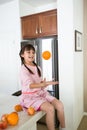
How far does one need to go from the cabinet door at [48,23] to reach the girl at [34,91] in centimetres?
137

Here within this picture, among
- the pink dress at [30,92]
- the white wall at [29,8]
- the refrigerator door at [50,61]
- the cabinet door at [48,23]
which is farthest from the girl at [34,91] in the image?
the white wall at [29,8]

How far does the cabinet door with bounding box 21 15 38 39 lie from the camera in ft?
9.58

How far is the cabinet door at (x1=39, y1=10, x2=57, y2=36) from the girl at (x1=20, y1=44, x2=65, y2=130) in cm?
137

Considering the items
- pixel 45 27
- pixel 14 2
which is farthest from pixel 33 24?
pixel 14 2

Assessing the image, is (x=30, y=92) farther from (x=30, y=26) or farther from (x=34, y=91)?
(x=30, y=26)

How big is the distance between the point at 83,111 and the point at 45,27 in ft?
6.27

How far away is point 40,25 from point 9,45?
2.99 feet

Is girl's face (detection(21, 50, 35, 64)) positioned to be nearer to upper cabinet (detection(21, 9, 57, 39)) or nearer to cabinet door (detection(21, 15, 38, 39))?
upper cabinet (detection(21, 9, 57, 39))

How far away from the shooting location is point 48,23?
272 cm

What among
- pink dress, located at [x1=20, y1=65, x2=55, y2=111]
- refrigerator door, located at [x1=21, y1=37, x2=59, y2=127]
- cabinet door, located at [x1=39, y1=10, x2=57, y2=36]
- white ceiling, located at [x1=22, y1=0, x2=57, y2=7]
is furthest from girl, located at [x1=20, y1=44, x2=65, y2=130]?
white ceiling, located at [x1=22, y1=0, x2=57, y2=7]

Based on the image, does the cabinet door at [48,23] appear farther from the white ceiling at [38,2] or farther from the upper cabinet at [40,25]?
the white ceiling at [38,2]

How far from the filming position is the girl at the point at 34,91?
4.32 ft

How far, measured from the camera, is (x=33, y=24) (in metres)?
2.95

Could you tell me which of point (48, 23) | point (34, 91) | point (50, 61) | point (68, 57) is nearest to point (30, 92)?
point (34, 91)
